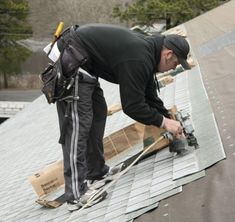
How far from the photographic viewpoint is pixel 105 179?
11.2 feet

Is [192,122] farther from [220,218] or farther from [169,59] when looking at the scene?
[220,218]

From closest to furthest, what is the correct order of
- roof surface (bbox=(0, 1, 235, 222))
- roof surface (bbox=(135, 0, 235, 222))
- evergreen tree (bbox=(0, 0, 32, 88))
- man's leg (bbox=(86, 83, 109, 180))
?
roof surface (bbox=(135, 0, 235, 222)) < roof surface (bbox=(0, 1, 235, 222)) < man's leg (bbox=(86, 83, 109, 180)) < evergreen tree (bbox=(0, 0, 32, 88))

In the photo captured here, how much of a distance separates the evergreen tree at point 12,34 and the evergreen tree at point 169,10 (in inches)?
423

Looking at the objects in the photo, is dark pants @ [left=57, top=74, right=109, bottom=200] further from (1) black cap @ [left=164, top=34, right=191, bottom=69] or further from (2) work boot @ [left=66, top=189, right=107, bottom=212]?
(1) black cap @ [left=164, top=34, right=191, bottom=69]

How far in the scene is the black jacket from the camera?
2768 millimetres

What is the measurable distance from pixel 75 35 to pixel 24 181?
2.37m

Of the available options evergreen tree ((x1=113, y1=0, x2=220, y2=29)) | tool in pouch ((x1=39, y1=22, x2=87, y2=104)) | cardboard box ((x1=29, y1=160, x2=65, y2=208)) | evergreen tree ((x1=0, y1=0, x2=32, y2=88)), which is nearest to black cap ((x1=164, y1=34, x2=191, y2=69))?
tool in pouch ((x1=39, y1=22, x2=87, y2=104))

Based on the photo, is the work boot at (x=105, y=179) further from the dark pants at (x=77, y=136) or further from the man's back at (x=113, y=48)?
the man's back at (x=113, y=48)

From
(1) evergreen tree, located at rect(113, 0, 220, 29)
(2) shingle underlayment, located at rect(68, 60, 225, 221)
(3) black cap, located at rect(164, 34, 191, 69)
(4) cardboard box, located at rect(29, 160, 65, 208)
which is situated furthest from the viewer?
(1) evergreen tree, located at rect(113, 0, 220, 29)

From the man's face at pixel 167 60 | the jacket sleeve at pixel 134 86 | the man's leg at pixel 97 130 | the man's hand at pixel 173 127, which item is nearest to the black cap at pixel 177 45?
the man's face at pixel 167 60

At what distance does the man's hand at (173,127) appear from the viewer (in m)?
3.00

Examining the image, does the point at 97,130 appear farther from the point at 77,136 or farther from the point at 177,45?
the point at 177,45

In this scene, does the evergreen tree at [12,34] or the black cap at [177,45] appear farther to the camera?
the evergreen tree at [12,34]

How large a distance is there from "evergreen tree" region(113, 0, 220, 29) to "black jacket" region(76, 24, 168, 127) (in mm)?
16482
